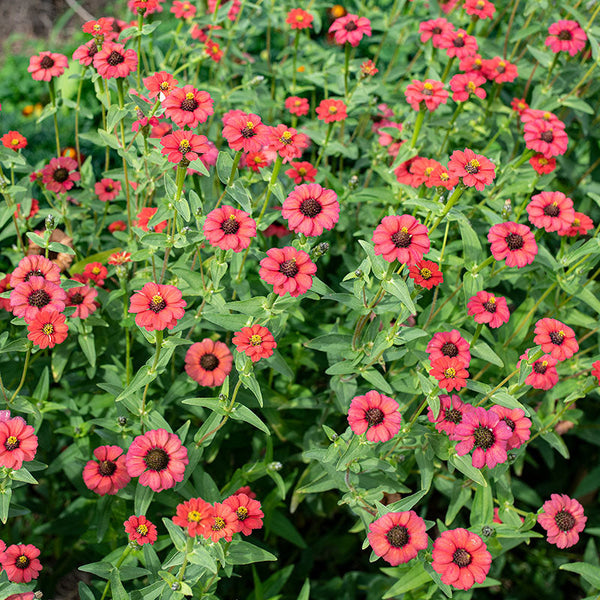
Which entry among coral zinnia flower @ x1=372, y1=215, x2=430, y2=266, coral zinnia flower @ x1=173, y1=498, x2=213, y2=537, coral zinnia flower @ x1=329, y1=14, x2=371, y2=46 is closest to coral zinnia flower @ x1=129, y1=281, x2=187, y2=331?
coral zinnia flower @ x1=173, y1=498, x2=213, y2=537

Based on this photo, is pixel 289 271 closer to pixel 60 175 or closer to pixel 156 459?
pixel 156 459

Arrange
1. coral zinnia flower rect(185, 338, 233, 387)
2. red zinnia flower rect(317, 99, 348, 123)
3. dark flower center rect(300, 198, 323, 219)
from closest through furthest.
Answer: dark flower center rect(300, 198, 323, 219) → coral zinnia flower rect(185, 338, 233, 387) → red zinnia flower rect(317, 99, 348, 123)

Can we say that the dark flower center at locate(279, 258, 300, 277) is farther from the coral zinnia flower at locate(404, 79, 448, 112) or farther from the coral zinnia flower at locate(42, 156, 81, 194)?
the coral zinnia flower at locate(42, 156, 81, 194)

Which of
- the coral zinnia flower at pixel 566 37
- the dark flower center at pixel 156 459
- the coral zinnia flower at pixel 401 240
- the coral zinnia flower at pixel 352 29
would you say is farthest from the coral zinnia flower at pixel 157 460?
the coral zinnia flower at pixel 566 37

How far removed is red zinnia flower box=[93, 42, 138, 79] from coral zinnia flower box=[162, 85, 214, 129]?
318 mm

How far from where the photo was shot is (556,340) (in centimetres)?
245

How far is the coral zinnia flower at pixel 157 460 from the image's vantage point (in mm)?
2182

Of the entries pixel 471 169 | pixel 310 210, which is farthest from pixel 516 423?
pixel 310 210

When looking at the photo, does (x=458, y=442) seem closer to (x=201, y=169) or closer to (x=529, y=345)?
(x=529, y=345)

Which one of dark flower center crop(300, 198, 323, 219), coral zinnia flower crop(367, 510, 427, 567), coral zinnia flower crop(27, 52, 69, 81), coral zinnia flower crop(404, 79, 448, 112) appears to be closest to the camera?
coral zinnia flower crop(367, 510, 427, 567)

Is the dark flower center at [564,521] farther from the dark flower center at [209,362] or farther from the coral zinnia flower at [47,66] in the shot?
the coral zinnia flower at [47,66]

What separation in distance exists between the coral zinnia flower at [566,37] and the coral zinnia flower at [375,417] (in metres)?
2.09

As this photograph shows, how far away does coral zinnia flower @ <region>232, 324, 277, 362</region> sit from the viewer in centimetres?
220

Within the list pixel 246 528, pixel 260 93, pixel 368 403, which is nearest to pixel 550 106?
pixel 260 93
